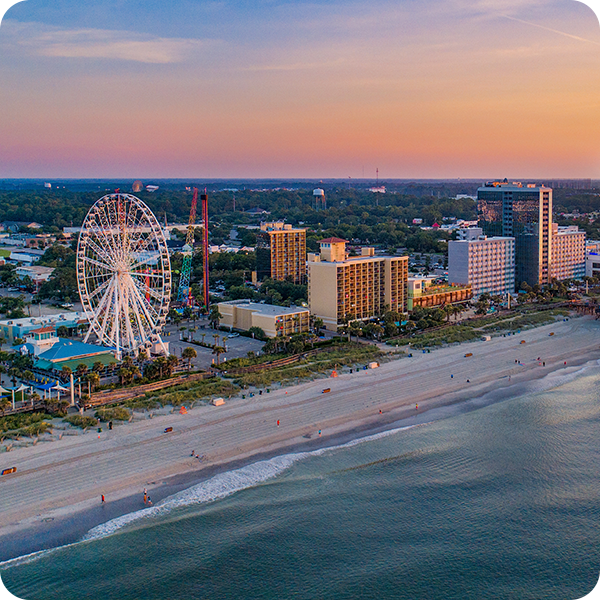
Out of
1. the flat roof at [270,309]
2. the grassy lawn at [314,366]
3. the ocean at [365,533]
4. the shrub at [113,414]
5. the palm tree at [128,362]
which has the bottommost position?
the ocean at [365,533]

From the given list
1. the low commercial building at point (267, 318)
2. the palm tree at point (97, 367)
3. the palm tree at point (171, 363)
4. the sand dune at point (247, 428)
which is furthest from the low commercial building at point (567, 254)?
the palm tree at point (97, 367)

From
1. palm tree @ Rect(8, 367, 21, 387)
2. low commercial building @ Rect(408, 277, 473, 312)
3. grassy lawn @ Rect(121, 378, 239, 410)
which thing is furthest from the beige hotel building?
palm tree @ Rect(8, 367, 21, 387)

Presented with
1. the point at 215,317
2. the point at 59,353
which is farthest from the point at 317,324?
the point at 59,353

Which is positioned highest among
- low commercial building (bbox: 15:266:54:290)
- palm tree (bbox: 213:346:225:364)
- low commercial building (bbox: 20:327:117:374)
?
low commercial building (bbox: 15:266:54:290)

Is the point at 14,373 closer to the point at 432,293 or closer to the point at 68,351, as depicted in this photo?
the point at 68,351

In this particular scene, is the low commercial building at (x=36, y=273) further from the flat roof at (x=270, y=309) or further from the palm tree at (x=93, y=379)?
the palm tree at (x=93, y=379)

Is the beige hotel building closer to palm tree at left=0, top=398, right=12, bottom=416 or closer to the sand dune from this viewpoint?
the sand dune
